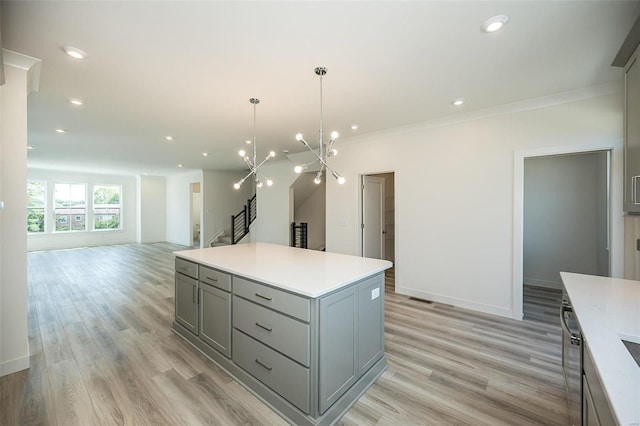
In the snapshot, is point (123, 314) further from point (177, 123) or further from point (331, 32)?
point (331, 32)

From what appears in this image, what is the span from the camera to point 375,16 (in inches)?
68.7

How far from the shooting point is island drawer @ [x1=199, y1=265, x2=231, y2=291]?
7.45ft

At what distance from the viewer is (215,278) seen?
2.39 metres

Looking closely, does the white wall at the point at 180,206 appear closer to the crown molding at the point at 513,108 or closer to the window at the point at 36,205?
the window at the point at 36,205

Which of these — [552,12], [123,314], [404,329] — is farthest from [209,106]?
[404,329]

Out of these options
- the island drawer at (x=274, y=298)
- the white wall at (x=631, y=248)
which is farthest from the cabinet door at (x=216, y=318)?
the white wall at (x=631, y=248)

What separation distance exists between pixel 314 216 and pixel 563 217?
5.68m

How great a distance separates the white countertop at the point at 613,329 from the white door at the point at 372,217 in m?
3.20

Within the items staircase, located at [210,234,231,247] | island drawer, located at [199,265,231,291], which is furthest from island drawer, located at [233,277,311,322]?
staircase, located at [210,234,231,247]

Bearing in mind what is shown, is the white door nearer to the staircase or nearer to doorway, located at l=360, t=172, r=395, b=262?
doorway, located at l=360, t=172, r=395, b=262

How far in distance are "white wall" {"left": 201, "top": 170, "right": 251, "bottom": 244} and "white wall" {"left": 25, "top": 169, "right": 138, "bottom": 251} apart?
11.8ft

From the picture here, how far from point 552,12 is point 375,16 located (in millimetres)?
1146

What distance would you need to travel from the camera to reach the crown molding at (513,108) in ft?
9.19

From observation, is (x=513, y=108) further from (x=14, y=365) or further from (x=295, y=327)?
(x=14, y=365)
